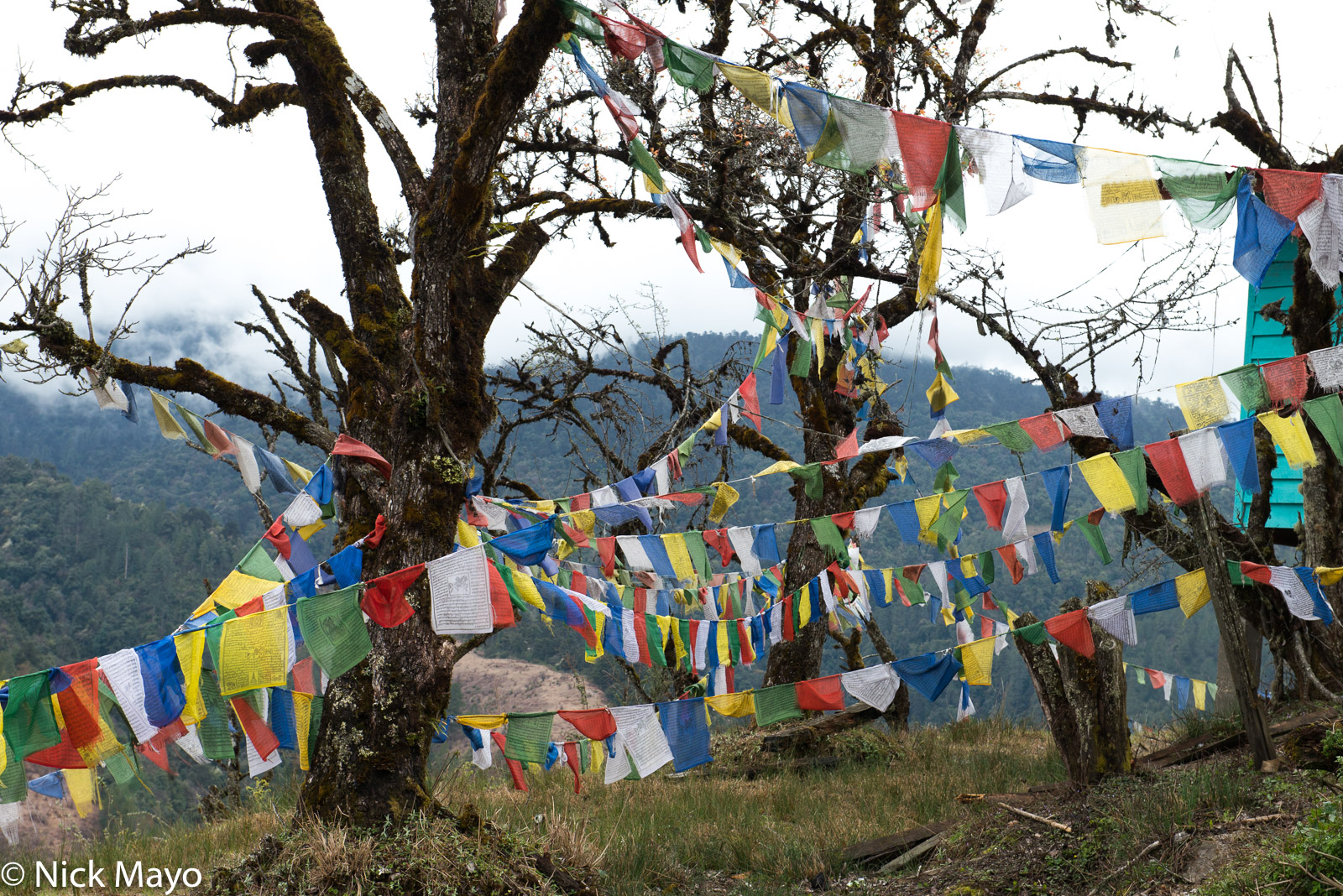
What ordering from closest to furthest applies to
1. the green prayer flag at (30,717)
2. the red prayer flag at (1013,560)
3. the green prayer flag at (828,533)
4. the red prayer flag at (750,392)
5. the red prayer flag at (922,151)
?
the green prayer flag at (30,717) → the red prayer flag at (922,151) → the green prayer flag at (828,533) → the red prayer flag at (1013,560) → the red prayer flag at (750,392)

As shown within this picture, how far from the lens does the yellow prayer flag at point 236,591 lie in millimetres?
5160

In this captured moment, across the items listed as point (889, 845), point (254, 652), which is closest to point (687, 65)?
point (254, 652)

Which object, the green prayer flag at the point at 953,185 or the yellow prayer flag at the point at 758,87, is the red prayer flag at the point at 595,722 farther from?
the yellow prayer flag at the point at 758,87

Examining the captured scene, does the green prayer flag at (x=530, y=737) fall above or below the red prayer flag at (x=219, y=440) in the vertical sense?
below

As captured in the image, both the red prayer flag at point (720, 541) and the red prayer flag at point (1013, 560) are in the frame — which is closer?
the red prayer flag at point (720, 541)

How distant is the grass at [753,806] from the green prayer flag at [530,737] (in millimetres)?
376

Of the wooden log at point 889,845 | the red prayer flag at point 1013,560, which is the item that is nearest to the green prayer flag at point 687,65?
the wooden log at point 889,845

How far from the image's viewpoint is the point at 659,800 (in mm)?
7383

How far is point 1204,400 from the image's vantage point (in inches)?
218

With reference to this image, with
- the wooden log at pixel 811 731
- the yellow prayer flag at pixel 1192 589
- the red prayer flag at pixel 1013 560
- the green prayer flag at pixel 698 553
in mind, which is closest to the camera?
the yellow prayer flag at pixel 1192 589

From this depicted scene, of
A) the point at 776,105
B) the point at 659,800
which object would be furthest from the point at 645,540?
the point at 776,105

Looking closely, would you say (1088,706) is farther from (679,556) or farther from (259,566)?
(259,566)

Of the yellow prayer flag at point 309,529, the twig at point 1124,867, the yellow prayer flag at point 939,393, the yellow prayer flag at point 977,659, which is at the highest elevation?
the yellow prayer flag at point 939,393

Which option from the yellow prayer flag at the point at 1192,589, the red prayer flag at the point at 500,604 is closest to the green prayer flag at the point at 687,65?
the red prayer flag at the point at 500,604
